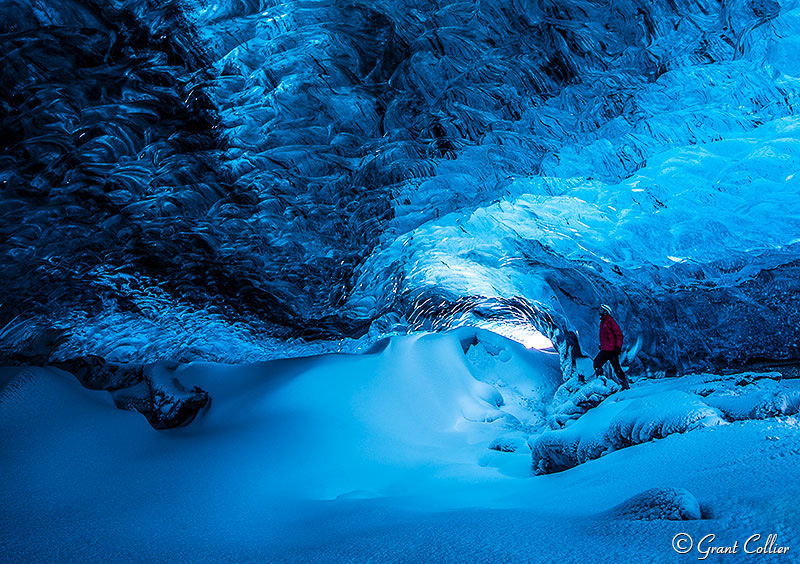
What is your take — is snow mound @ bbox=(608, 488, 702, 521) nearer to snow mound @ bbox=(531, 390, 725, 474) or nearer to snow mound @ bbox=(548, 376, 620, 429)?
snow mound @ bbox=(531, 390, 725, 474)

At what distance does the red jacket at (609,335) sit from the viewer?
255 inches

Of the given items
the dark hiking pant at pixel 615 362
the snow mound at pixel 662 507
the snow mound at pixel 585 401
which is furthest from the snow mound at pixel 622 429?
the dark hiking pant at pixel 615 362

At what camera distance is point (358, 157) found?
175 inches

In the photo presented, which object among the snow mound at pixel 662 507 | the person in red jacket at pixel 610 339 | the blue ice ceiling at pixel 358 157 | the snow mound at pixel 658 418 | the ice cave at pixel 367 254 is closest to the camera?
the snow mound at pixel 662 507

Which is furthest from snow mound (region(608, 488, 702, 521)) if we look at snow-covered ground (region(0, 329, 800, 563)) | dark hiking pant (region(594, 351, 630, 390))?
dark hiking pant (region(594, 351, 630, 390))

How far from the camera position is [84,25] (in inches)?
116

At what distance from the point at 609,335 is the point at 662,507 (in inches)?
195

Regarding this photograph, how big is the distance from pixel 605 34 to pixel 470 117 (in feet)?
3.81

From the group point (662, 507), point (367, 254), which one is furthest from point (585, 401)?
point (662, 507)

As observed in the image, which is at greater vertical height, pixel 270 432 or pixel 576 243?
pixel 576 243

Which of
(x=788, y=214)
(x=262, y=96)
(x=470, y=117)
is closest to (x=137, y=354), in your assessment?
(x=262, y=96)

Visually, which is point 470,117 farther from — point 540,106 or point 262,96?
point 262,96

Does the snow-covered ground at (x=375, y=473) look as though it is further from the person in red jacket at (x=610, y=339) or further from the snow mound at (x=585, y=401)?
the person in red jacket at (x=610, y=339)

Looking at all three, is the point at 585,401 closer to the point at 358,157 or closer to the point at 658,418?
the point at 658,418
